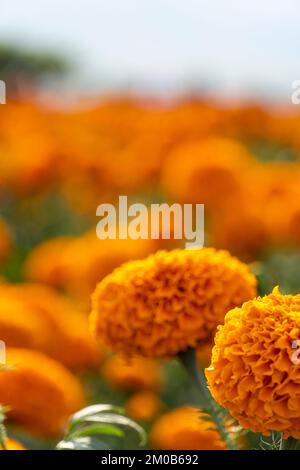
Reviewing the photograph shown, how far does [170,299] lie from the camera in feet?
4.00

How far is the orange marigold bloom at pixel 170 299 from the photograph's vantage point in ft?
3.98

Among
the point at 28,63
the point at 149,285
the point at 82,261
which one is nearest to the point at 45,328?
the point at 82,261

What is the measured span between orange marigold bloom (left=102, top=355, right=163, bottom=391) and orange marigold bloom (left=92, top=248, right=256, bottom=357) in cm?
95

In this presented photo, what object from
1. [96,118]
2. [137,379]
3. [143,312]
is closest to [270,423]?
[143,312]

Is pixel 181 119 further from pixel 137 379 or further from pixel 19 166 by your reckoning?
pixel 137 379

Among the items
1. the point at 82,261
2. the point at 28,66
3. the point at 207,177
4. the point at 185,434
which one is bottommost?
the point at 185,434

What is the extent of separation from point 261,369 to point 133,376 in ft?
4.25

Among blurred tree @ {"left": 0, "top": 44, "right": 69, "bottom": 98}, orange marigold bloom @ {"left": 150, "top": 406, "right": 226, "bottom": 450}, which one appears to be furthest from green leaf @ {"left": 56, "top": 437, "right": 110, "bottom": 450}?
blurred tree @ {"left": 0, "top": 44, "right": 69, "bottom": 98}

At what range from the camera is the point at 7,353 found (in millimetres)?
1613

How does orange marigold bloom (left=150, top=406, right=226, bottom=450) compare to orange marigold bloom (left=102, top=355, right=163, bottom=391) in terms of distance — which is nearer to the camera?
orange marigold bloom (left=150, top=406, right=226, bottom=450)

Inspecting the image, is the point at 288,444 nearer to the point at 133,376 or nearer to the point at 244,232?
the point at 133,376

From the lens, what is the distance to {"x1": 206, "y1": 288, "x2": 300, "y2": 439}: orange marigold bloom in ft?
3.10

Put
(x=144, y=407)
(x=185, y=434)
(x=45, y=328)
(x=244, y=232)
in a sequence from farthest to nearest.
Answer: (x=244, y=232) < (x=144, y=407) < (x=45, y=328) < (x=185, y=434)

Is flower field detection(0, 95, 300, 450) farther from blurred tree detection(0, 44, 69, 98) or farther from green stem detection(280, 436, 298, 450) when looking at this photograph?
blurred tree detection(0, 44, 69, 98)
